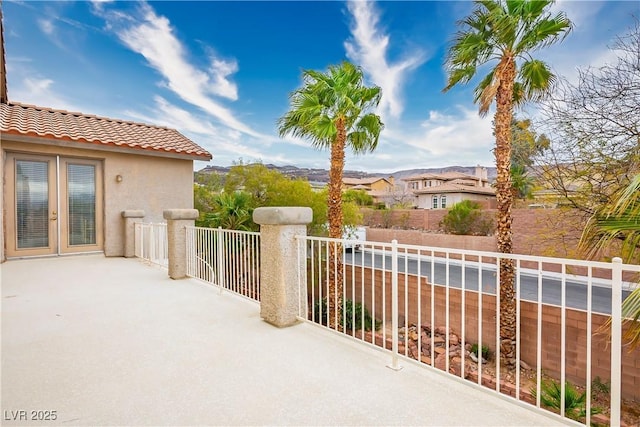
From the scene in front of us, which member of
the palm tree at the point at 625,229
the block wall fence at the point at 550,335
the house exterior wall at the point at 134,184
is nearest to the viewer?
the palm tree at the point at 625,229

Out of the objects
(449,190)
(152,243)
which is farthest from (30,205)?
(449,190)

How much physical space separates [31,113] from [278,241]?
10089mm

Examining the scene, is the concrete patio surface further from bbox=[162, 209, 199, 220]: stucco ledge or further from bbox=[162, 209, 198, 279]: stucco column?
bbox=[162, 209, 199, 220]: stucco ledge

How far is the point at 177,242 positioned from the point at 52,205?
4.70 meters

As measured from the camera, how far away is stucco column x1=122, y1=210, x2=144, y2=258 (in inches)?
340

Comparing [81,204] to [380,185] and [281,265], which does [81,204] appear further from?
[380,185]

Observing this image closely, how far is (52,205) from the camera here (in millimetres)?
8148

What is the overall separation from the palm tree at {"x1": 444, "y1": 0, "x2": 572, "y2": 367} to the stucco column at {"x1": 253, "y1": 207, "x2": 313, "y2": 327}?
595 centimetres

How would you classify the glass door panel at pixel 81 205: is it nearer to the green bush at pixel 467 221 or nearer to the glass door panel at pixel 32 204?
the glass door panel at pixel 32 204

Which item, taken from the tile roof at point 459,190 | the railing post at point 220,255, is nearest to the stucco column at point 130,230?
the railing post at point 220,255

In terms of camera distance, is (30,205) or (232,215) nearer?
(30,205)

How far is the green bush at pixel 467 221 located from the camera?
734 inches

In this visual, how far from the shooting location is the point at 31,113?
360 inches

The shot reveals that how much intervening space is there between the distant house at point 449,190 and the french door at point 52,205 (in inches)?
871
